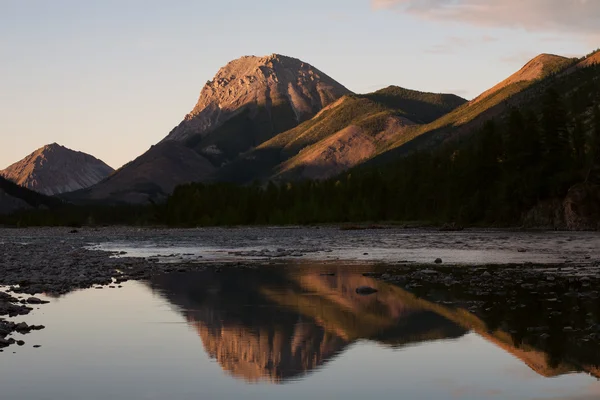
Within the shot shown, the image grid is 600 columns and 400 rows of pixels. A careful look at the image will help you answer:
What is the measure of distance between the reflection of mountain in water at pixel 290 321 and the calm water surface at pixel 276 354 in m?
0.05

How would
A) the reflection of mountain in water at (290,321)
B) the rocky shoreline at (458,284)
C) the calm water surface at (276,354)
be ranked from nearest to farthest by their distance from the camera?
the calm water surface at (276,354)
the reflection of mountain in water at (290,321)
the rocky shoreline at (458,284)

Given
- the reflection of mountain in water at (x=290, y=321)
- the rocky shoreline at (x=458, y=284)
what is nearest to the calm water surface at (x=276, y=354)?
the reflection of mountain in water at (x=290, y=321)

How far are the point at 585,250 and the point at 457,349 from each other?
4526 cm

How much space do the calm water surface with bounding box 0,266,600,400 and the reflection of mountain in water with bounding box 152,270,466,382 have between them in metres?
0.05

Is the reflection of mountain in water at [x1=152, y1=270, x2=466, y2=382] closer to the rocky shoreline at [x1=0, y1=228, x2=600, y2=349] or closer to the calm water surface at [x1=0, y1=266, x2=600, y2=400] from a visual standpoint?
the calm water surface at [x1=0, y1=266, x2=600, y2=400]

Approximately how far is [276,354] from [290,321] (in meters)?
5.45

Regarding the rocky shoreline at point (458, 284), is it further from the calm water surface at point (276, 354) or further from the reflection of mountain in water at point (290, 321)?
the reflection of mountain in water at point (290, 321)

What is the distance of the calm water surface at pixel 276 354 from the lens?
647 inches

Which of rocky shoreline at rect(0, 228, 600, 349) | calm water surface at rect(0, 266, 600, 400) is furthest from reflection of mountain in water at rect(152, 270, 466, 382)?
rocky shoreline at rect(0, 228, 600, 349)

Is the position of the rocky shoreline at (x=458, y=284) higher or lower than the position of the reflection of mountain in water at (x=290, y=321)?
higher

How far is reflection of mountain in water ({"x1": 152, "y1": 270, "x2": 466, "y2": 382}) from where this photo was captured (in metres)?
19.7

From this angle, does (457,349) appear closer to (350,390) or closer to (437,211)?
(350,390)

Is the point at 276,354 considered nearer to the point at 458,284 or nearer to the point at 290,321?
the point at 290,321

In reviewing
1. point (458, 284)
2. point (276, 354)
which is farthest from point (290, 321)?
point (458, 284)
